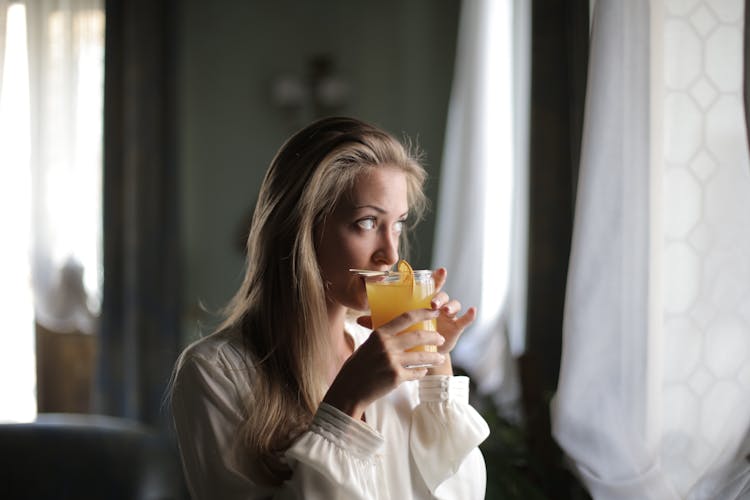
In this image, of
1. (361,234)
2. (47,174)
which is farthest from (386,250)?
(47,174)

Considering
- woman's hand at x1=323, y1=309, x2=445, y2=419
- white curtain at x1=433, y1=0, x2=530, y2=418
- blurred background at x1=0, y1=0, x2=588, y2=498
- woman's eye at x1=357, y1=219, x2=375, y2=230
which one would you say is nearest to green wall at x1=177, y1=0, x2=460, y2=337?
blurred background at x1=0, y1=0, x2=588, y2=498

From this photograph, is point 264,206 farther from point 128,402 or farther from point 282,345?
point 128,402

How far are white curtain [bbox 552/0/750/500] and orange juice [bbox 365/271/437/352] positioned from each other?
1.13ft

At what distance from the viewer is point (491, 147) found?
8.69 feet

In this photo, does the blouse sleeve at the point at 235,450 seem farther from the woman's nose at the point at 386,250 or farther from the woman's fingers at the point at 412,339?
the woman's nose at the point at 386,250

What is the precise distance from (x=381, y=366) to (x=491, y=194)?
156cm

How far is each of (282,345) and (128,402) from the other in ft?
9.06

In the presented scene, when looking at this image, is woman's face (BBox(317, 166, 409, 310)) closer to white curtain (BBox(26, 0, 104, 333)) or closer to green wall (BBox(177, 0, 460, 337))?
white curtain (BBox(26, 0, 104, 333))

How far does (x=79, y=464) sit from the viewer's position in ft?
7.76

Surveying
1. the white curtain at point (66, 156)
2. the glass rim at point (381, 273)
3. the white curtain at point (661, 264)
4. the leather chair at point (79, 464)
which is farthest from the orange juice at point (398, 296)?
the white curtain at point (66, 156)

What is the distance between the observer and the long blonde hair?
1.35 metres

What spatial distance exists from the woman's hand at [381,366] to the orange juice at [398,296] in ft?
0.13

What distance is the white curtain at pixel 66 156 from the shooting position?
12.3 ft

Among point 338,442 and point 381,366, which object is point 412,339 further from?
point 338,442
